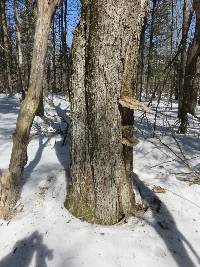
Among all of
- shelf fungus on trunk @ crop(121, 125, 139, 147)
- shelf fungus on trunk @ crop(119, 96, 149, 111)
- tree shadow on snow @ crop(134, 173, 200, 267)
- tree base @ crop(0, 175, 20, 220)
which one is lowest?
tree shadow on snow @ crop(134, 173, 200, 267)

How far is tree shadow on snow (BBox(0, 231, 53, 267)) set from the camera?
11.0 feet

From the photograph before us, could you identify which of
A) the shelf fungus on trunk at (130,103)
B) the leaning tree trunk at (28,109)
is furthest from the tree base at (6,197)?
the shelf fungus on trunk at (130,103)

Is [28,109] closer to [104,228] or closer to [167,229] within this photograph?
[104,228]

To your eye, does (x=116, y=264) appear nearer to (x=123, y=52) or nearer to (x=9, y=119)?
(x=123, y=52)

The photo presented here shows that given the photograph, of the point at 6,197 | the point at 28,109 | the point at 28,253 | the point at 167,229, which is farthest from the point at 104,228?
the point at 28,109

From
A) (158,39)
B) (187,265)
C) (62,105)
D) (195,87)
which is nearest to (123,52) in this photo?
(187,265)

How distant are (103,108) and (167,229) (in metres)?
1.50

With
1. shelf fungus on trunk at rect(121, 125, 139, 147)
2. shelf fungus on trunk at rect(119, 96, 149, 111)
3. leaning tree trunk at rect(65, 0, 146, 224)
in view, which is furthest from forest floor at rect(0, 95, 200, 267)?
shelf fungus on trunk at rect(119, 96, 149, 111)

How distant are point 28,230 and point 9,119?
4952 millimetres

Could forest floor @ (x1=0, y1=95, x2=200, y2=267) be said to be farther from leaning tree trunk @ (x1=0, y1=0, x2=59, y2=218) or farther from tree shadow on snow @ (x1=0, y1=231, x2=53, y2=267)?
leaning tree trunk @ (x1=0, y1=0, x2=59, y2=218)

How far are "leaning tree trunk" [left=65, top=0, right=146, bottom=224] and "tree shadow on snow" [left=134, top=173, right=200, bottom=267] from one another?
0.33 meters

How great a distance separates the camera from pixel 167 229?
3.94 metres

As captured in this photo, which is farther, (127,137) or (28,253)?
(127,137)

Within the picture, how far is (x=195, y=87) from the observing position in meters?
12.5
